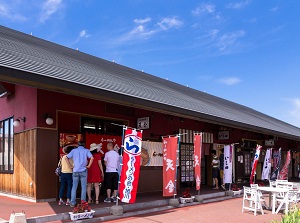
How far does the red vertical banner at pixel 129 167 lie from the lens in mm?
8180

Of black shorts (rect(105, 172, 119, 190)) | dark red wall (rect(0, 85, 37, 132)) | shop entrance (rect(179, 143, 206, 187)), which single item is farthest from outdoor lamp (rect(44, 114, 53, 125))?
shop entrance (rect(179, 143, 206, 187))

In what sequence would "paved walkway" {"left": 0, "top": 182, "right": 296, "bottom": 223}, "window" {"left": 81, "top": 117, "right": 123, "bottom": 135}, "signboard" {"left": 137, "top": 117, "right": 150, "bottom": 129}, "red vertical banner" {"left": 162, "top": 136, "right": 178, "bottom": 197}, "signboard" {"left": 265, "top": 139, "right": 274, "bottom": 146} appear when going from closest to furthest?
"paved walkway" {"left": 0, "top": 182, "right": 296, "bottom": 223} < "red vertical banner" {"left": 162, "top": 136, "right": 178, "bottom": 197} < "window" {"left": 81, "top": 117, "right": 123, "bottom": 135} < "signboard" {"left": 137, "top": 117, "right": 150, "bottom": 129} < "signboard" {"left": 265, "top": 139, "right": 274, "bottom": 146}

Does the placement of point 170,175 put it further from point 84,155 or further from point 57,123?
point 57,123

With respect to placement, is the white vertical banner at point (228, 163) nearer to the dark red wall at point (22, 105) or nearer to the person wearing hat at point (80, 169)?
the person wearing hat at point (80, 169)

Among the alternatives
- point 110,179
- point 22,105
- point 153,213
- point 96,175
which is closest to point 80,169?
point 96,175

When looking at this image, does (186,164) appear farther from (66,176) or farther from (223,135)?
(66,176)

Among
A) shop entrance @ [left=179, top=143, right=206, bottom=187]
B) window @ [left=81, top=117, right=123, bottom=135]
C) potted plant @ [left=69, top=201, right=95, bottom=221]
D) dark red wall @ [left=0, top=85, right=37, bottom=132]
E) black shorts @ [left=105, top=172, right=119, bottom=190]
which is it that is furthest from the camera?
shop entrance @ [left=179, top=143, right=206, bottom=187]

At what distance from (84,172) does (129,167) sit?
1.13 metres

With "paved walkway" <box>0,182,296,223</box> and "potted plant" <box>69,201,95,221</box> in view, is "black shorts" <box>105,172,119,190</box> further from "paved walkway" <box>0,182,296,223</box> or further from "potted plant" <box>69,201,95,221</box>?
"potted plant" <box>69,201,95,221</box>

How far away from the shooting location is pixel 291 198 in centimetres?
904

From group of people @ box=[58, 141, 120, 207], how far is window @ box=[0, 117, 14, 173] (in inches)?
98.2

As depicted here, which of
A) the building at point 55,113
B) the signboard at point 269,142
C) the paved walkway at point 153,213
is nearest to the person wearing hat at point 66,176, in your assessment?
the paved walkway at point 153,213

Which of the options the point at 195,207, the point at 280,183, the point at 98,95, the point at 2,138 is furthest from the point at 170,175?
the point at 2,138

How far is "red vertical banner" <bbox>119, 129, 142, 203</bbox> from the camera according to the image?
818cm
